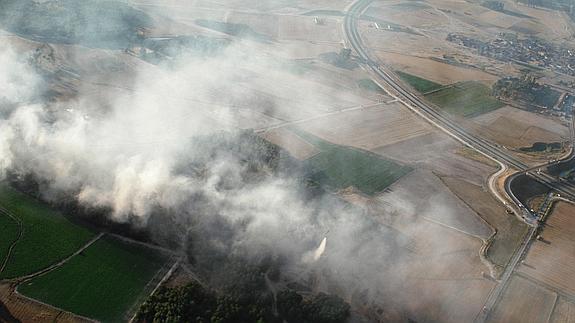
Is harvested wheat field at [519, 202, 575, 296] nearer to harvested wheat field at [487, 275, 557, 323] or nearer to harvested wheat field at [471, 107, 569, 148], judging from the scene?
harvested wheat field at [487, 275, 557, 323]

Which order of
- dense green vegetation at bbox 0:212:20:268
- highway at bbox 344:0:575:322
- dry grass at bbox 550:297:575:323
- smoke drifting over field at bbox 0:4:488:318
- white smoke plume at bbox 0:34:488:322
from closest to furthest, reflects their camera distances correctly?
dense green vegetation at bbox 0:212:20:268, dry grass at bbox 550:297:575:323, smoke drifting over field at bbox 0:4:488:318, white smoke plume at bbox 0:34:488:322, highway at bbox 344:0:575:322

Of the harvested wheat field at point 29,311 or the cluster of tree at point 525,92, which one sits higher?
the cluster of tree at point 525,92

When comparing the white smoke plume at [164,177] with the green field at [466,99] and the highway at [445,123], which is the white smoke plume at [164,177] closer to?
the highway at [445,123]

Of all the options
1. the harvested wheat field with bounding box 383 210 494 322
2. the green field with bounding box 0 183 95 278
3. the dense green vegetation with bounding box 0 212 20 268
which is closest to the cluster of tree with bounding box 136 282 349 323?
the harvested wheat field with bounding box 383 210 494 322

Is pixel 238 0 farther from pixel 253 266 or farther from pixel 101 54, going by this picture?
pixel 253 266

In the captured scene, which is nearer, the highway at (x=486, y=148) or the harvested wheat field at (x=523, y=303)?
the harvested wheat field at (x=523, y=303)

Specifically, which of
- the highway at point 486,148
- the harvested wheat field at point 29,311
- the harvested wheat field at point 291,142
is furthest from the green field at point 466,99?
the harvested wheat field at point 29,311
